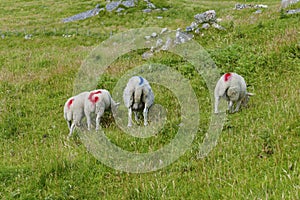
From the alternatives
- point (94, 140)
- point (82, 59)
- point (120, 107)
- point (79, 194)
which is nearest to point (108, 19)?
point (82, 59)

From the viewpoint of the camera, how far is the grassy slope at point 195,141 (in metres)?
5.18

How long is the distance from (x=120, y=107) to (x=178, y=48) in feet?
18.5

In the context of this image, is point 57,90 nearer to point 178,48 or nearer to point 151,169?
point 178,48

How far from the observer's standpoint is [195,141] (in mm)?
6945

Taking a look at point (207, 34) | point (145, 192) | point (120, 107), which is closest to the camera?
point (145, 192)

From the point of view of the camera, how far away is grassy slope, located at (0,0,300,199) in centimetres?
518

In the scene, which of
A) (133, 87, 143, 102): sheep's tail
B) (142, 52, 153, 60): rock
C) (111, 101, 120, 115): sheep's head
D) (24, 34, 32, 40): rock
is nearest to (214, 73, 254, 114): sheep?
(133, 87, 143, 102): sheep's tail

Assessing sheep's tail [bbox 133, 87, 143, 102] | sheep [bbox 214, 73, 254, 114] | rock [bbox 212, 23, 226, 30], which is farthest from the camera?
rock [bbox 212, 23, 226, 30]

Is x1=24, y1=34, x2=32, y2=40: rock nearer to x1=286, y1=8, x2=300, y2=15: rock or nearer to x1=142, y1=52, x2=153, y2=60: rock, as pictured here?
x1=142, y1=52, x2=153, y2=60: rock

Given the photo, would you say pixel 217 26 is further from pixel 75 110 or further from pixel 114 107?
pixel 75 110

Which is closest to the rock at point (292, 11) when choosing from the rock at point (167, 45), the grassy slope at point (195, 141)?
the grassy slope at point (195, 141)

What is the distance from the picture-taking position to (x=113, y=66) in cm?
1452

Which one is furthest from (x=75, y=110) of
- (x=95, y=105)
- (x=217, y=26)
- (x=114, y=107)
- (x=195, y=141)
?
(x=217, y=26)

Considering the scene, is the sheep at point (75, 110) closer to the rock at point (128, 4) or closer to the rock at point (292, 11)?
the rock at point (292, 11)
